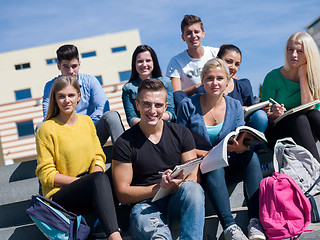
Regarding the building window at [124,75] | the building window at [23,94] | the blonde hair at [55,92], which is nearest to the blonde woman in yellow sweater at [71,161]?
the blonde hair at [55,92]

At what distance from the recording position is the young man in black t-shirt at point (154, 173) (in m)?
2.28

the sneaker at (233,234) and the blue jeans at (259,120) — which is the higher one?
the blue jeans at (259,120)

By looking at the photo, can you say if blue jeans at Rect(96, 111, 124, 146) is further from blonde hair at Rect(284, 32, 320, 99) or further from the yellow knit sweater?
blonde hair at Rect(284, 32, 320, 99)

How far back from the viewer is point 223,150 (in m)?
2.27

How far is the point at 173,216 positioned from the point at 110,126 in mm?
1302

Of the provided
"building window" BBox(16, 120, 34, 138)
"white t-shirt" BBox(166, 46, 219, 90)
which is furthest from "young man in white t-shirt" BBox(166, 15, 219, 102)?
"building window" BBox(16, 120, 34, 138)

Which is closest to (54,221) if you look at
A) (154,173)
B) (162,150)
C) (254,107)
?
(154,173)

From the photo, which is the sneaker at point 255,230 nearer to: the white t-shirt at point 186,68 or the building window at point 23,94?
the white t-shirt at point 186,68

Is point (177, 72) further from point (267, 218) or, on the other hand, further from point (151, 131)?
point (267, 218)

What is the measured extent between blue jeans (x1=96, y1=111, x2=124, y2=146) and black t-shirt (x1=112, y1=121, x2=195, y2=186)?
851 millimetres

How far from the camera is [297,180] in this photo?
9.39 feet

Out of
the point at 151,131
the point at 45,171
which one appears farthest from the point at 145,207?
the point at 45,171

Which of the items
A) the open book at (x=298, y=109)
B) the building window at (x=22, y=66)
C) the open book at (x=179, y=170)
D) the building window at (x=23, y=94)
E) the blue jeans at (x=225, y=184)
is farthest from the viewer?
the building window at (x=22, y=66)

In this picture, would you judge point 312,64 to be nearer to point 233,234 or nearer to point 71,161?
point 233,234
